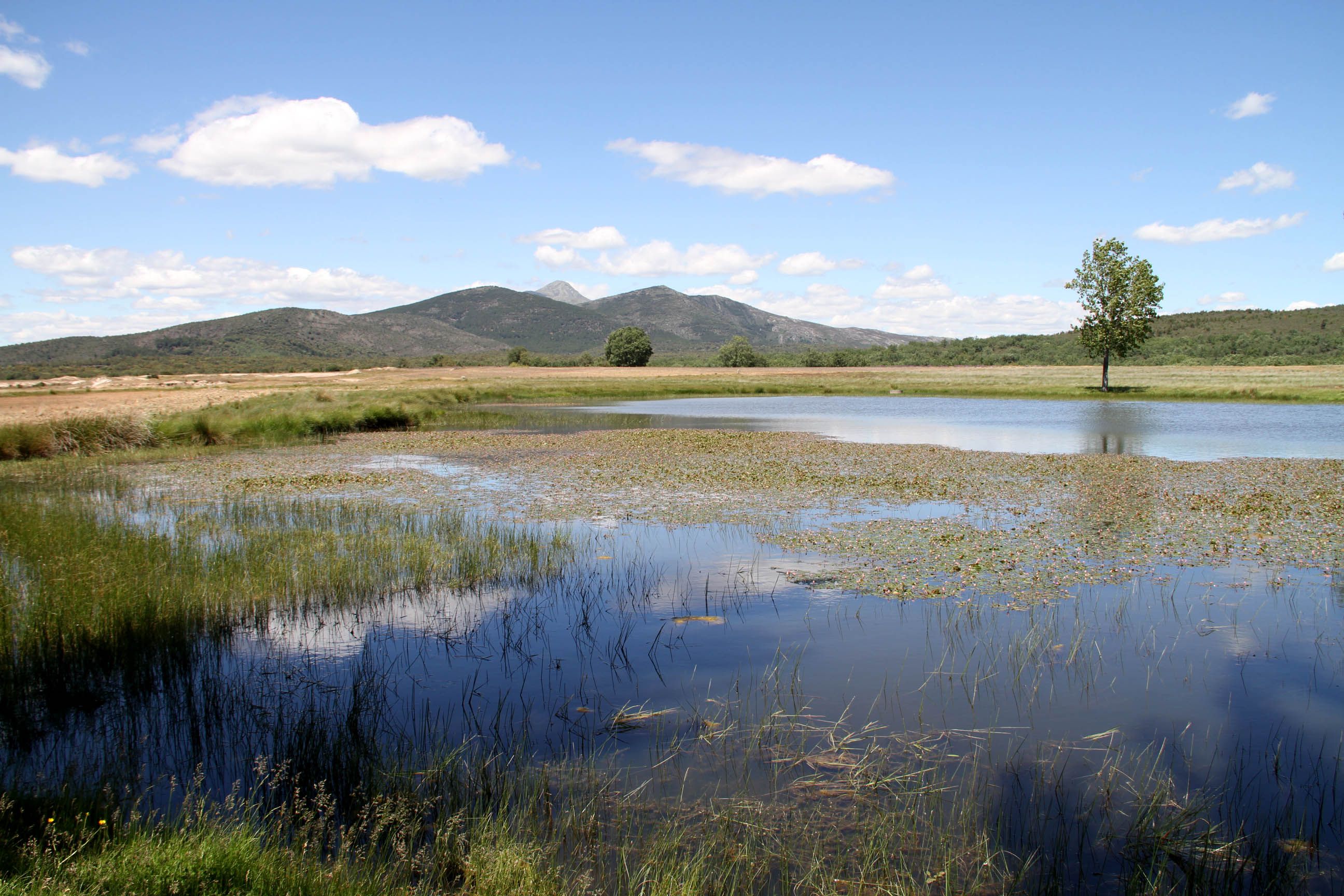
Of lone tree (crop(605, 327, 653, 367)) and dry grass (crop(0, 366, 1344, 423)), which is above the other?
lone tree (crop(605, 327, 653, 367))

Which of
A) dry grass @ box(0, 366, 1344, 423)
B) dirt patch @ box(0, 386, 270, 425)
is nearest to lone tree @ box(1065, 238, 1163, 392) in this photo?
dry grass @ box(0, 366, 1344, 423)

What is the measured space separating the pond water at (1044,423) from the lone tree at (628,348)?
7290 centimetres

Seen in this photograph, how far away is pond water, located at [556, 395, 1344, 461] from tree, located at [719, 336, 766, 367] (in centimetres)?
7957

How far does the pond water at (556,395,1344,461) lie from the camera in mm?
27484

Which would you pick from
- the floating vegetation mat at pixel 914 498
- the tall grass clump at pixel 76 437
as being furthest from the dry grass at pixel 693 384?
the floating vegetation mat at pixel 914 498

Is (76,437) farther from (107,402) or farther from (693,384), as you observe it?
(693,384)

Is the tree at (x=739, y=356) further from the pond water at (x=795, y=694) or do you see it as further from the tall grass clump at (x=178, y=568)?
the pond water at (x=795, y=694)

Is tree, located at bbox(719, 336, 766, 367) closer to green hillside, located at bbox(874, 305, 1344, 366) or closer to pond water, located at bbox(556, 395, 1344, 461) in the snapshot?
green hillside, located at bbox(874, 305, 1344, 366)

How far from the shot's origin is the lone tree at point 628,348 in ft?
434

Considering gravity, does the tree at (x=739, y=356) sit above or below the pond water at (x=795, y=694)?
above

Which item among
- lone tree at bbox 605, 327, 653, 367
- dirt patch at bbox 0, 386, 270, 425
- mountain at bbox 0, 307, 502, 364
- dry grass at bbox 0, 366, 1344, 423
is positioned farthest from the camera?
mountain at bbox 0, 307, 502, 364

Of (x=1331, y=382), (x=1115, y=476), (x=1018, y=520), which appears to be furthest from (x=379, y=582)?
(x=1331, y=382)

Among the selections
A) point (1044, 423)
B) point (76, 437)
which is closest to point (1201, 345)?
point (1044, 423)

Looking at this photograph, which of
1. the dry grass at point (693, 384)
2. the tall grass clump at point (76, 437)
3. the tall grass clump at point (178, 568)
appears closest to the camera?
the tall grass clump at point (178, 568)
